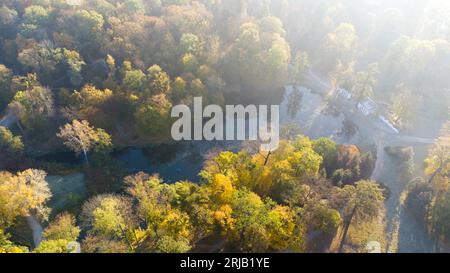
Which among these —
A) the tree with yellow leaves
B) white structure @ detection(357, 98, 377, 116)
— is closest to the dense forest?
the tree with yellow leaves

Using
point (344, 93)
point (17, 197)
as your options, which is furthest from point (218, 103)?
point (17, 197)

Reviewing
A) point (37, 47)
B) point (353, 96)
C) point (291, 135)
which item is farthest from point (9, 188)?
point (353, 96)

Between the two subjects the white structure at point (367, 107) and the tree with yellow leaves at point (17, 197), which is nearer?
the tree with yellow leaves at point (17, 197)

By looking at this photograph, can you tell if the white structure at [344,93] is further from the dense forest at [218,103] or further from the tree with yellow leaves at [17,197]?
the tree with yellow leaves at [17,197]

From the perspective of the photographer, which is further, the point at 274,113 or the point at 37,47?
the point at 274,113

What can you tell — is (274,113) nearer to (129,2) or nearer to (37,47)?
(129,2)

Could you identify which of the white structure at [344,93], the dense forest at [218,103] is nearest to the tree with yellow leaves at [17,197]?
the dense forest at [218,103]
